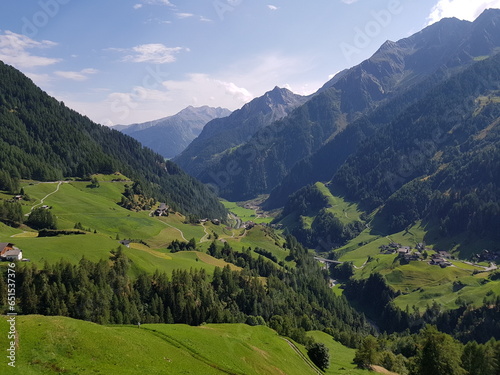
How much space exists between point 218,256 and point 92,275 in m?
95.8

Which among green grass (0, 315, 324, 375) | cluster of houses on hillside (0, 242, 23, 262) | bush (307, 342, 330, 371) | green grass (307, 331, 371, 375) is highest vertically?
cluster of houses on hillside (0, 242, 23, 262)

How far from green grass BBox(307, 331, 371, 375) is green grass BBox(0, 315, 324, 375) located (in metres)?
15.2

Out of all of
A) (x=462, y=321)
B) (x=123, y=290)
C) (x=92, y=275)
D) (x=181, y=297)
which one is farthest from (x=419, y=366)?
(x=462, y=321)

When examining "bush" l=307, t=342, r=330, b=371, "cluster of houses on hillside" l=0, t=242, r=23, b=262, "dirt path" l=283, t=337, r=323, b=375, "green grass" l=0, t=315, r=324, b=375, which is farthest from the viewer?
"cluster of houses on hillside" l=0, t=242, r=23, b=262

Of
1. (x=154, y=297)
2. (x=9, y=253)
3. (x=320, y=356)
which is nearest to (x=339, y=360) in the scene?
(x=320, y=356)

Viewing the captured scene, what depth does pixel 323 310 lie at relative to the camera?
179000 millimetres

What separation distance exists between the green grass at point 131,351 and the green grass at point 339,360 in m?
15.2

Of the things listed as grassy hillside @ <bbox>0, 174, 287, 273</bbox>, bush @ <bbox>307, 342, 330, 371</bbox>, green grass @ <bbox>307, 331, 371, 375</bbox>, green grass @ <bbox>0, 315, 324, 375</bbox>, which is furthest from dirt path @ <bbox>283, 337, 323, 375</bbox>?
grassy hillside @ <bbox>0, 174, 287, 273</bbox>

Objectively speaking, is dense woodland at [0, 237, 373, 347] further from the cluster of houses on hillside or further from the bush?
the bush

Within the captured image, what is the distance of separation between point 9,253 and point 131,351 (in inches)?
2727

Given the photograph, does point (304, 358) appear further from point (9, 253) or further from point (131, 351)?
point (9, 253)

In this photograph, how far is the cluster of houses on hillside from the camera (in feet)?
315

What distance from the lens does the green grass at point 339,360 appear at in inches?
3314

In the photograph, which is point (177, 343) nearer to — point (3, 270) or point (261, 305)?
point (3, 270)
